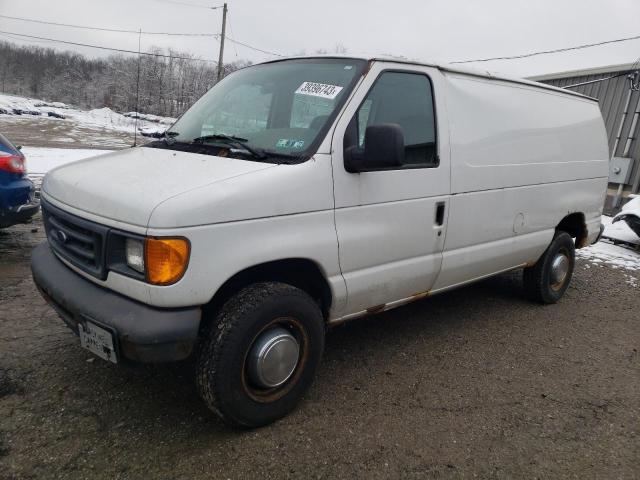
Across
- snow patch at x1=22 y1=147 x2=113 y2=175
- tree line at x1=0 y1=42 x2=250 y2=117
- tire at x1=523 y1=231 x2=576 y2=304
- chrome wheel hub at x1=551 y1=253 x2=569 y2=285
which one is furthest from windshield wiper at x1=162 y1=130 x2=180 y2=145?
tree line at x1=0 y1=42 x2=250 y2=117

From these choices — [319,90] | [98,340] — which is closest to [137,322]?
[98,340]

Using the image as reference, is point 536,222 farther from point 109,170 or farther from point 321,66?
Result: point 109,170

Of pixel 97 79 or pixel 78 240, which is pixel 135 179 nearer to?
pixel 78 240

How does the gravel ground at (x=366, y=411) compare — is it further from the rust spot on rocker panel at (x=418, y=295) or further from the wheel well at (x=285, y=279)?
the wheel well at (x=285, y=279)

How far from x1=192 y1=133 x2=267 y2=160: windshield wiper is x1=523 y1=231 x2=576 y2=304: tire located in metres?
3.42

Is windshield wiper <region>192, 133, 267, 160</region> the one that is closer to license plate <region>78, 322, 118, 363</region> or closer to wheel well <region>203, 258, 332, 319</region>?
wheel well <region>203, 258, 332, 319</region>

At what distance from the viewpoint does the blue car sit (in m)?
4.87

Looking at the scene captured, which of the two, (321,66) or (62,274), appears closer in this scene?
(62,274)

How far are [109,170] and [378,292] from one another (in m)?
1.80

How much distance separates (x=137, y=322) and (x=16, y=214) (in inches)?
147

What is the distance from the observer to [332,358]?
354cm

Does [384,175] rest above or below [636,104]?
below

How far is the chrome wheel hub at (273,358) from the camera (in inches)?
98.7

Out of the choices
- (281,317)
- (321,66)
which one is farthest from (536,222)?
(281,317)
